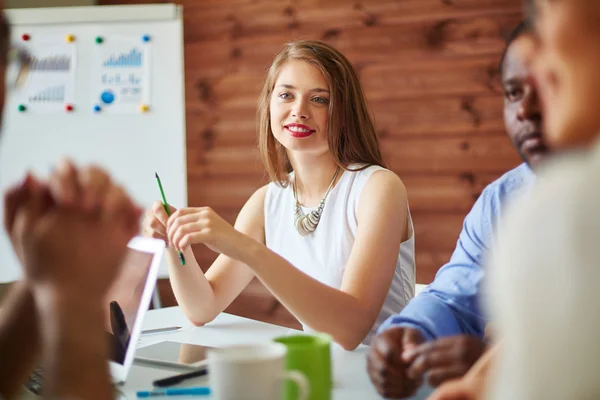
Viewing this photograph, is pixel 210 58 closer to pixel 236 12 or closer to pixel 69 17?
pixel 236 12

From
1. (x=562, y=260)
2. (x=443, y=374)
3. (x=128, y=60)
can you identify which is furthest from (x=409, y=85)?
(x=562, y=260)

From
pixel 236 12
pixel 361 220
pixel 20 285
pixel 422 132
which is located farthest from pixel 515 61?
pixel 236 12

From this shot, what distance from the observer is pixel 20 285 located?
0.74 metres

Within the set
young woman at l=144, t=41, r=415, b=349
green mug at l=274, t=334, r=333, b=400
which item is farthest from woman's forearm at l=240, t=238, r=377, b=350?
green mug at l=274, t=334, r=333, b=400

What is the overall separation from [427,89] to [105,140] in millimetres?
1460

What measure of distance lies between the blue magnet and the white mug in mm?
2221

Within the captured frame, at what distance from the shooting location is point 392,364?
2.89ft

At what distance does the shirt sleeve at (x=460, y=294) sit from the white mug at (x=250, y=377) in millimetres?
368

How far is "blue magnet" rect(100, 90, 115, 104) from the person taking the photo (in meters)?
2.68

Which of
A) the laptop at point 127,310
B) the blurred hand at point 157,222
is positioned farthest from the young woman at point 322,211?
the laptop at point 127,310

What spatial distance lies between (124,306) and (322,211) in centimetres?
72

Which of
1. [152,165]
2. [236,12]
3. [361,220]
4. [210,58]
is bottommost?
[361,220]

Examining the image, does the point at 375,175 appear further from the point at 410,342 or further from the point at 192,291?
the point at 410,342

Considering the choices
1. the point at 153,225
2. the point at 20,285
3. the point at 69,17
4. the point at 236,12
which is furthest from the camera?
the point at 236,12
